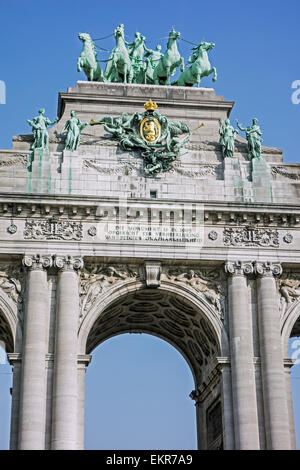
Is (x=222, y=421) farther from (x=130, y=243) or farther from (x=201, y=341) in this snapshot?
(x=130, y=243)

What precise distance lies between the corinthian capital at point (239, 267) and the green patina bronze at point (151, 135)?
443 centimetres

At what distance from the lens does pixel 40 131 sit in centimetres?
3588

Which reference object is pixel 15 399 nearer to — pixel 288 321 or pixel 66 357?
pixel 66 357

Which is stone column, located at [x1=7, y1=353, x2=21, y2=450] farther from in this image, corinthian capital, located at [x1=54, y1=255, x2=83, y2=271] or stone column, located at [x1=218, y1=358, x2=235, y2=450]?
stone column, located at [x1=218, y1=358, x2=235, y2=450]

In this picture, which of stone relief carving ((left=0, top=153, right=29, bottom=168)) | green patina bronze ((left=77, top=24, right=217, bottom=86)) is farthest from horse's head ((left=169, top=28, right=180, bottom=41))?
stone relief carving ((left=0, top=153, right=29, bottom=168))

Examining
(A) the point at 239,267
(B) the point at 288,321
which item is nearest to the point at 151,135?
(A) the point at 239,267

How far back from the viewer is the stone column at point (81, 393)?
32.1 m

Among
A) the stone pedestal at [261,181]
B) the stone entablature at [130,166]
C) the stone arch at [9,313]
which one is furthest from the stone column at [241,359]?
the stone arch at [9,313]

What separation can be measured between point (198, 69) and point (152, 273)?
31.7 ft

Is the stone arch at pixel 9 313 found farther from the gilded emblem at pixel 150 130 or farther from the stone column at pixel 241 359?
the gilded emblem at pixel 150 130

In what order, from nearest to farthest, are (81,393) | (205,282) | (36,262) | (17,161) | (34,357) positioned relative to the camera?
(34,357)
(81,393)
(36,262)
(205,282)
(17,161)

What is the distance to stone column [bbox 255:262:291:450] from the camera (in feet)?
106

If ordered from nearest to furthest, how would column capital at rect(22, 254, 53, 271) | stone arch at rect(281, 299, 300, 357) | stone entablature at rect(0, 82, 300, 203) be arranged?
1. column capital at rect(22, 254, 53, 271)
2. stone arch at rect(281, 299, 300, 357)
3. stone entablature at rect(0, 82, 300, 203)

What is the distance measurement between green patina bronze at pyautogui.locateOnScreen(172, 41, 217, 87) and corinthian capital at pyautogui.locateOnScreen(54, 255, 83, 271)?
32.7 ft
